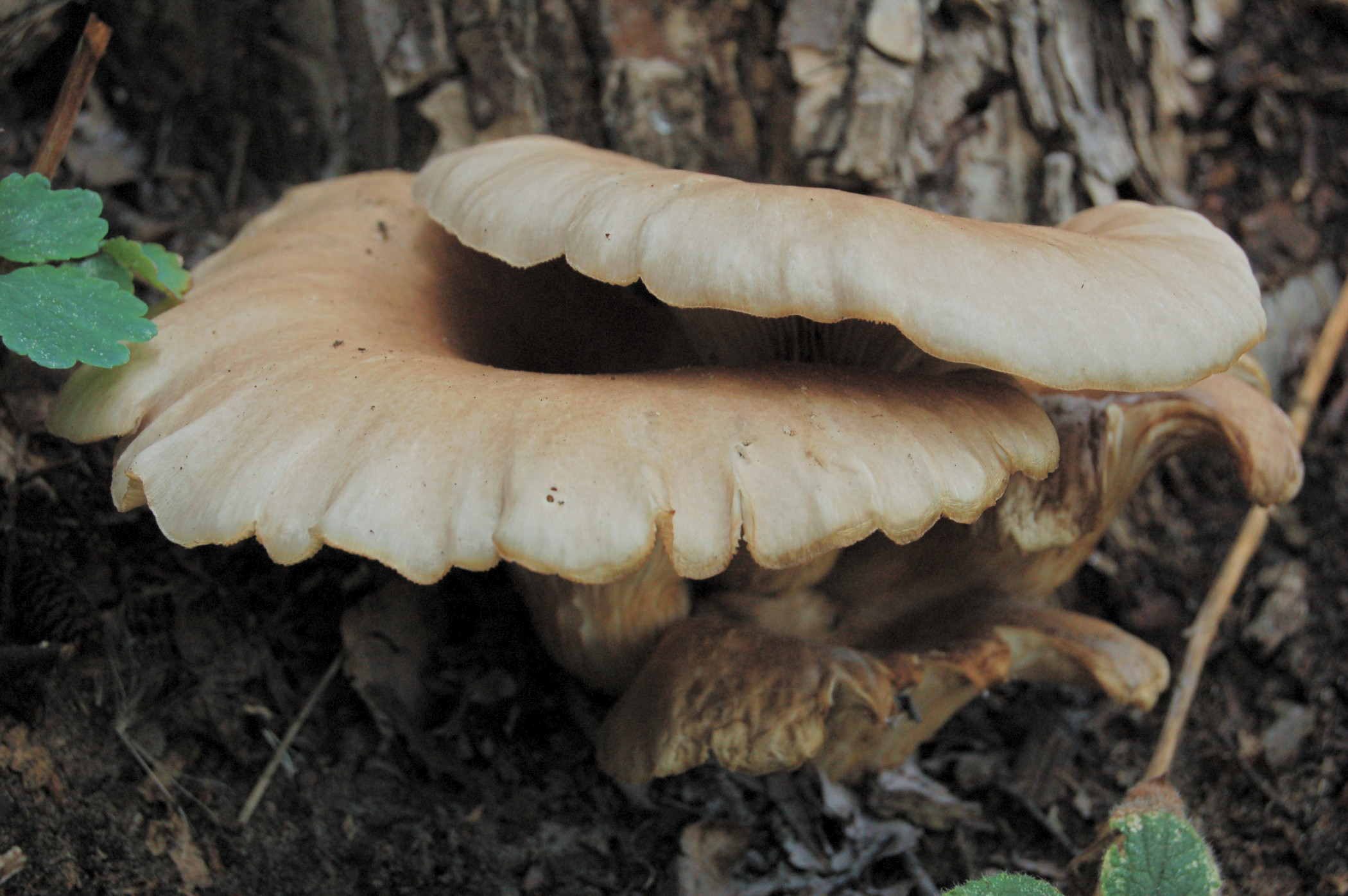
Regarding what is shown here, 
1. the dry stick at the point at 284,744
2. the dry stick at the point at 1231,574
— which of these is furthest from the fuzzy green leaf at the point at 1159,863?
the dry stick at the point at 284,744

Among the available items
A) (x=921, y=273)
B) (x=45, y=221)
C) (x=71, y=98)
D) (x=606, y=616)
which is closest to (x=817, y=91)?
(x=921, y=273)

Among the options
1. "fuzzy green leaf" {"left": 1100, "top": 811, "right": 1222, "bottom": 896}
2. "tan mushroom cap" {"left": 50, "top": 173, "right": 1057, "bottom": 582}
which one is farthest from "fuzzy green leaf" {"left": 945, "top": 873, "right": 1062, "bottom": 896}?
"tan mushroom cap" {"left": 50, "top": 173, "right": 1057, "bottom": 582}

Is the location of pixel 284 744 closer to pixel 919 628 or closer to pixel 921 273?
pixel 919 628

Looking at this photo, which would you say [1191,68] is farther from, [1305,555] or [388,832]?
[388,832]

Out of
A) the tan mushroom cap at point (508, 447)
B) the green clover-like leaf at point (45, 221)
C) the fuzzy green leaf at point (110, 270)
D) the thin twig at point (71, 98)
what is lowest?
the tan mushroom cap at point (508, 447)

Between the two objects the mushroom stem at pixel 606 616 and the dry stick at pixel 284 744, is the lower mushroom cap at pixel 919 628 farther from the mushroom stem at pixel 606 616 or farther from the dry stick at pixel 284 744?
the dry stick at pixel 284 744

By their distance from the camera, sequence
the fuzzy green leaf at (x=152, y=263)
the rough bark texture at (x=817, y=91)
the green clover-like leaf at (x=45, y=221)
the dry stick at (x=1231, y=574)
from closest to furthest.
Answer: the green clover-like leaf at (x=45, y=221) → the fuzzy green leaf at (x=152, y=263) → the dry stick at (x=1231, y=574) → the rough bark texture at (x=817, y=91)

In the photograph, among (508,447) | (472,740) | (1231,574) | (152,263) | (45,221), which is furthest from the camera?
(1231,574)
